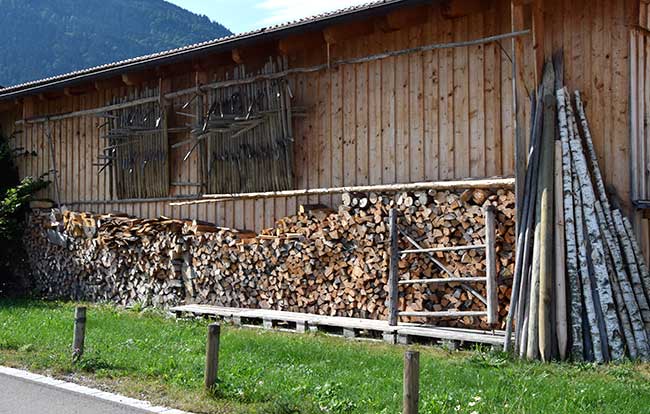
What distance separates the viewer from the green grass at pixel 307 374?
7305mm

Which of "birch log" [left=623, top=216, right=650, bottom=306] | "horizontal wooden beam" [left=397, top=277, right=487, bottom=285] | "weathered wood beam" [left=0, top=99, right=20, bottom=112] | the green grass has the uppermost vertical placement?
"weathered wood beam" [left=0, top=99, right=20, bottom=112]

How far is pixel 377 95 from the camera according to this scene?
12820 mm

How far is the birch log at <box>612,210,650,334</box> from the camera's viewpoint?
9727 millimetres

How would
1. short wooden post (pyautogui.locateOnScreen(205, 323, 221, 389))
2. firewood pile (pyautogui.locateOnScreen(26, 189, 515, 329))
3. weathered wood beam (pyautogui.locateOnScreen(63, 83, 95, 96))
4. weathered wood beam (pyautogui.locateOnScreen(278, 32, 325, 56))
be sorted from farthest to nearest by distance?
weathered wood beam (pyautogui.locateOnScreen(63, 83, 95, 96)) → weathered wood beam (pyautogui.locateOnScreen(278, 32, 325, 56)) → firewood pile (pyautogui.locateOnScreen(26, 189, 515, 329)) → short wooden post (pyautogui.locateOnScreen(205, 323, 221, 389))

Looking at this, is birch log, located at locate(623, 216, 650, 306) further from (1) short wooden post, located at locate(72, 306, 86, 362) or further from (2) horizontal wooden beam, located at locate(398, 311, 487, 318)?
(1) short wooden post, located at locate(72, 306, 86, 362)

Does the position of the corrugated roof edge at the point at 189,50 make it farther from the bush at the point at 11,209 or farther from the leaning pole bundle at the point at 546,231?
the leaning pole bundle at the point at 546,231

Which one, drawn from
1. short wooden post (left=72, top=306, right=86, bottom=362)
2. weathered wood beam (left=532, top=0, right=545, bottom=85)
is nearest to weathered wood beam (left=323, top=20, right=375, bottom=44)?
weathered wood beam (left=532, top=0, right=545, bottom=85)

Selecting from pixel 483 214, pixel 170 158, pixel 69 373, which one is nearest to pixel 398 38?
pixel 483 214

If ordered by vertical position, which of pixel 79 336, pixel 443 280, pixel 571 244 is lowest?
pixel 79 336

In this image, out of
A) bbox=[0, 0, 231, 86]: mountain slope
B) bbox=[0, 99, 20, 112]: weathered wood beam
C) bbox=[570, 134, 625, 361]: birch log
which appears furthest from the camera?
bbox=[0, 0, 231, 86]: mountain slope

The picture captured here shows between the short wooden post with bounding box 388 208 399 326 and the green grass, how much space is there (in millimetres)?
646

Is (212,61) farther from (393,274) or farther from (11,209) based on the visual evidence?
(11,209)

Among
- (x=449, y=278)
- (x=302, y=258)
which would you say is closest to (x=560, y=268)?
(x=449, y=278)

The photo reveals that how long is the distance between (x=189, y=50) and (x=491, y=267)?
284 inches
